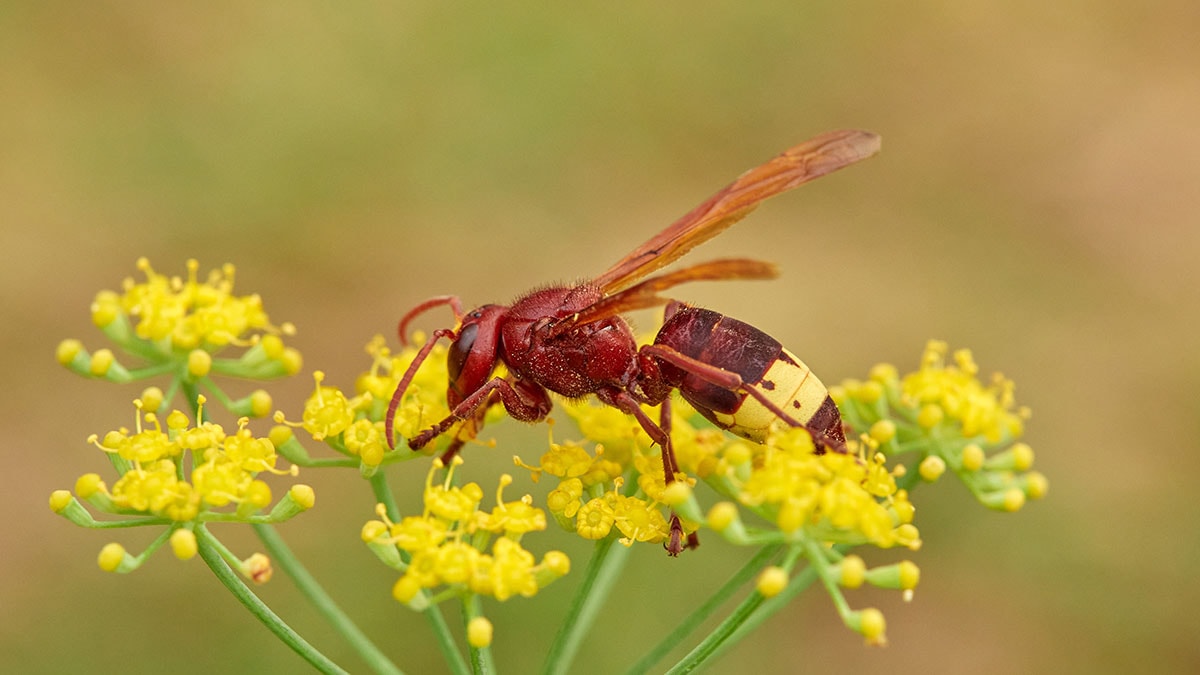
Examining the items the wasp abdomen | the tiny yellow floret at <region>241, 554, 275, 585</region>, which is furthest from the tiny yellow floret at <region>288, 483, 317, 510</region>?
the wasp abdomen

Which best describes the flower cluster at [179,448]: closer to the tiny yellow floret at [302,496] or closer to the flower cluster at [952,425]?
the tiny yellow floret at [302,496]

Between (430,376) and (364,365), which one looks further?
(364,365)

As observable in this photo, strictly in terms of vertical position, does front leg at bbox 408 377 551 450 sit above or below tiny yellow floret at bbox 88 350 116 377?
below

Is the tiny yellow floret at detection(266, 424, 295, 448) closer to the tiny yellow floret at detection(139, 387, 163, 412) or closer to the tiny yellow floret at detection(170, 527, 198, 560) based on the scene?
the tiny yellow floret at detection(139, 387, 163, 412)

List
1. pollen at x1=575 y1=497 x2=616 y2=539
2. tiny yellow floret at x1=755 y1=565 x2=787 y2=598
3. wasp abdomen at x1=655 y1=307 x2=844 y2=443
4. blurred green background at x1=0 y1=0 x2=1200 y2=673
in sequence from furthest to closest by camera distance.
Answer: blurred green background at x1=0 y1=0 x2=1200 y2=673, wasp abdomen at x1=655 y1=307 x2=844 y2=443, pollen at x1=575 y1=497 x2=616 y2=539, tiny yellow floret at x1=755 y1=565 x2=787 y2=598

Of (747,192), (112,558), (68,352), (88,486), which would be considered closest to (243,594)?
(112,558)

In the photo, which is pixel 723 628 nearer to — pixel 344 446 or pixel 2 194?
pixel 344 446

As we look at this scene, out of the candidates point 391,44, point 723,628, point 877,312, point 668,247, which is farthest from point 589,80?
point 723,628
